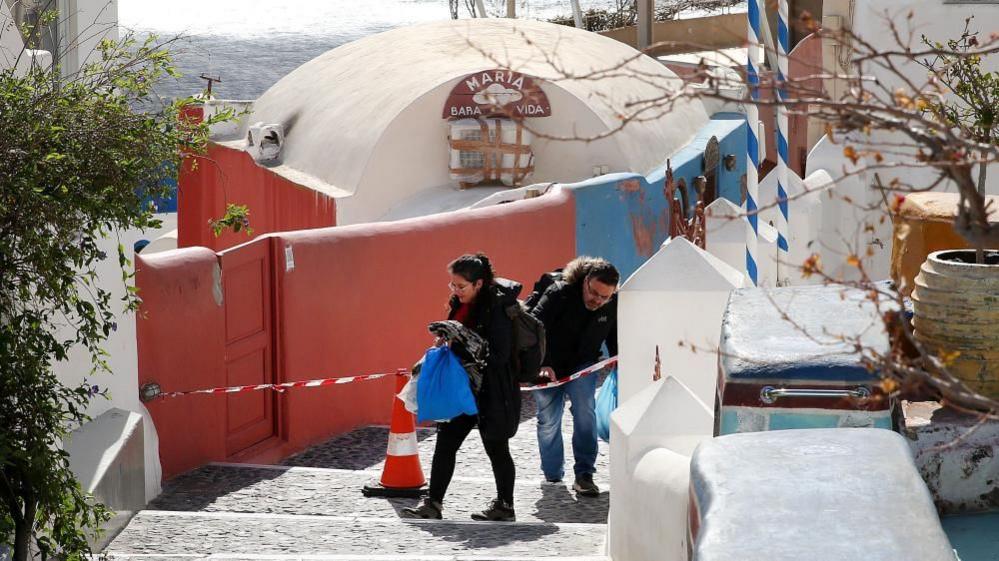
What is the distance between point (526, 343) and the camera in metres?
8.48

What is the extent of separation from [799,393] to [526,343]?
295 cm

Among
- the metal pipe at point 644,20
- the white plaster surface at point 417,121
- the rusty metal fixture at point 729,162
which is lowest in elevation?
the rusty metal fixture at point 729,162

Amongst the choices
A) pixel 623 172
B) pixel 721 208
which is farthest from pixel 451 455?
pixel 623 172

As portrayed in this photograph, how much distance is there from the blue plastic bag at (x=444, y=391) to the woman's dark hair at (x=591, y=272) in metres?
1.29

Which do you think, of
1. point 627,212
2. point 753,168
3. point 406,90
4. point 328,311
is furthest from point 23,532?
point 406,90

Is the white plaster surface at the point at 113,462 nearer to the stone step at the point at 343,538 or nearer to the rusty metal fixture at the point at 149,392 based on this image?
the stone step at the point at 343,538

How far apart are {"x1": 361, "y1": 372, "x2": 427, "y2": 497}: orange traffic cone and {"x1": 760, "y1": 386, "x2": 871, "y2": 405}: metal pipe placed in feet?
12.7

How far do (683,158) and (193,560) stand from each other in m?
12.2

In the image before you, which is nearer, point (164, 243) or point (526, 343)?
point (526, 343)

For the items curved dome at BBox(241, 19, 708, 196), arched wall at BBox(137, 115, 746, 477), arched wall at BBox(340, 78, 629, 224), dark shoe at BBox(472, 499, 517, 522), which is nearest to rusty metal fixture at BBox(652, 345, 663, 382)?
dark shoe at BBox(472, 499, 517, 522)

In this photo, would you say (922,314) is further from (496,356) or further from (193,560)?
(193,560)

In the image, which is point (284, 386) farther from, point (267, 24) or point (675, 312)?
point (267, 24)

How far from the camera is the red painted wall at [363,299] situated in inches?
446

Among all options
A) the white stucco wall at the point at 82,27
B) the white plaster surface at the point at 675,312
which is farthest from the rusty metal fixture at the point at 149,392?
the white plaster surface at the point at 675,312
